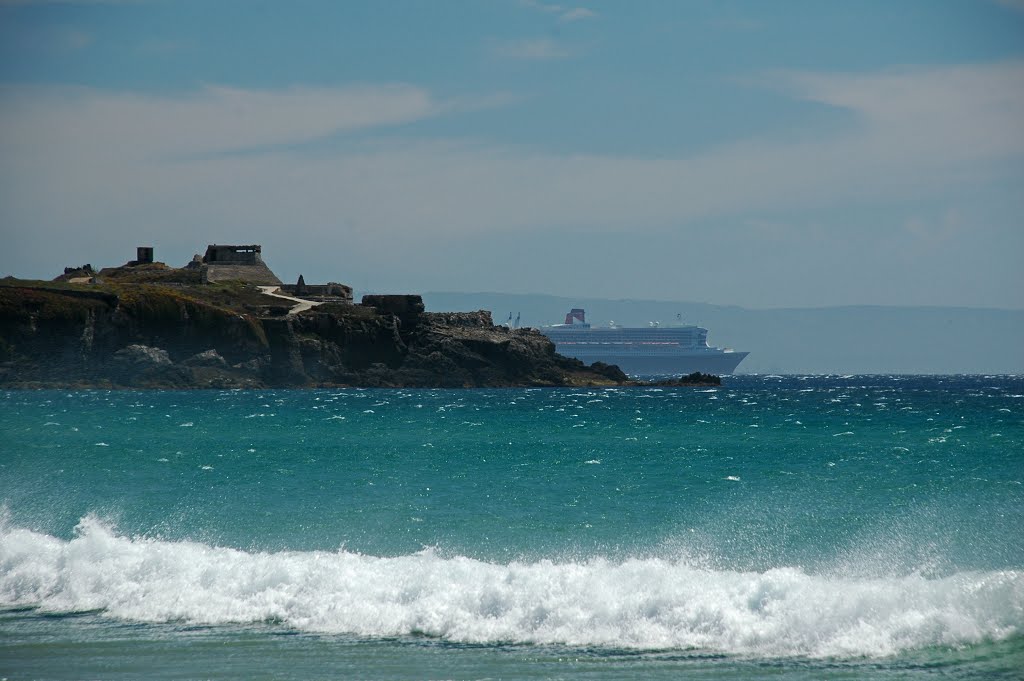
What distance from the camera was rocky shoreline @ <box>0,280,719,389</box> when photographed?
117m

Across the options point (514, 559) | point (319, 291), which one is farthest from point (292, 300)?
point (514, 559)

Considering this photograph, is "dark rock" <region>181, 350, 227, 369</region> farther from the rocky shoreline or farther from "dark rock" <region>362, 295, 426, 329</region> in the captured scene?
"dark rock" <region>362, 295, 426, 329</region>

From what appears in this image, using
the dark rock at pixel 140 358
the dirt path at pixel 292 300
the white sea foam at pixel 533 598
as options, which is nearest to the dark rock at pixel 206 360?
the dark rock at pixel 140 358

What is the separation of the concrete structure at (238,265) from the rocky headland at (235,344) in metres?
18.4

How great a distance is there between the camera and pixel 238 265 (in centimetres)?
16212

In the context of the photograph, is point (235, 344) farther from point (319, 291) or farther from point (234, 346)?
point (319, 291)

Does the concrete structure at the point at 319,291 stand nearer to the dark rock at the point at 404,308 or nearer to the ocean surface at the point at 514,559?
the dark rock at the point at 404,308

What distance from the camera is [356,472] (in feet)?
124

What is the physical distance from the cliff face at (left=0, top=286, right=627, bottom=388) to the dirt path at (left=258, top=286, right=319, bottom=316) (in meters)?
2.79

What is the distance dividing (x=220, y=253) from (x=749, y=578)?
152 meters

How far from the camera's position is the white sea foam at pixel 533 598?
1942 centimetres

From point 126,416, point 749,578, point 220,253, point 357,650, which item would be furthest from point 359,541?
point 220,253

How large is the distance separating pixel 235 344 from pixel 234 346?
0.85 feet

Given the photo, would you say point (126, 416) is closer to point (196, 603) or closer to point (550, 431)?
point (550, 431)
